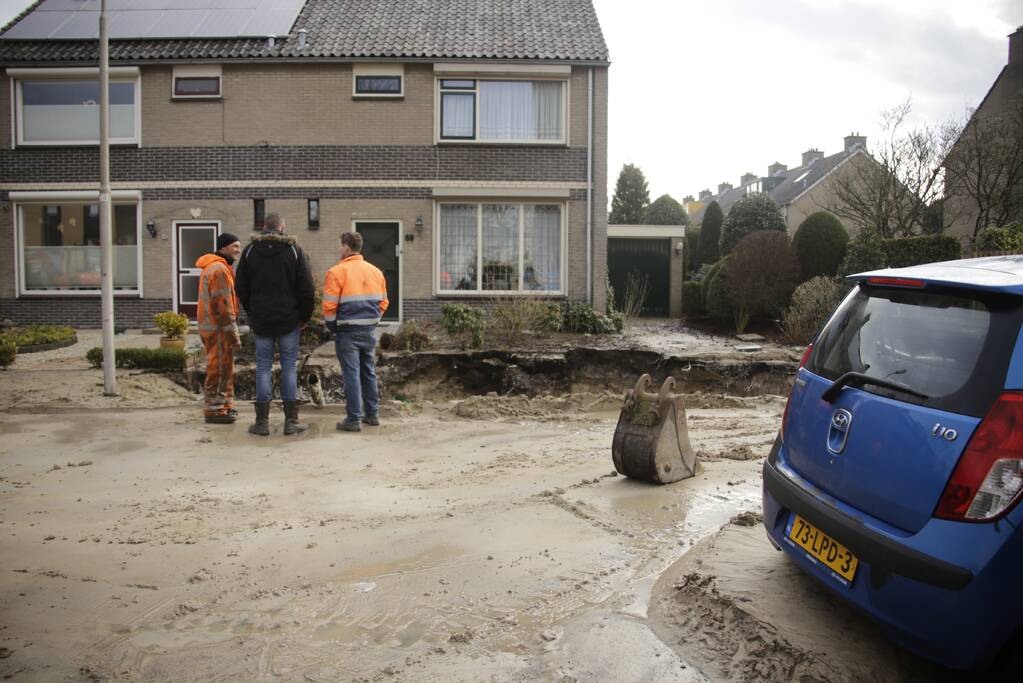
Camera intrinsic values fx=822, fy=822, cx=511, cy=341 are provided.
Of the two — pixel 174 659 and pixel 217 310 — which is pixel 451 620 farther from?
pixel 217 310

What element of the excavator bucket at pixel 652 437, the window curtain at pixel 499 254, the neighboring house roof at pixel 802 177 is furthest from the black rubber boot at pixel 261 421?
the neighboring house roof at pixel 802 177

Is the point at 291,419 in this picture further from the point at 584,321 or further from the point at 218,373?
the point at 584,321

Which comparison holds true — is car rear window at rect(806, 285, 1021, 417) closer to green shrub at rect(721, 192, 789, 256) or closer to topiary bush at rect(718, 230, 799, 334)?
topiary bush at rect(718, 230, 799, 334)

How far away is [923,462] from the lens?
289 centimetres

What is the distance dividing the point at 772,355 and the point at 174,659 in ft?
35.6

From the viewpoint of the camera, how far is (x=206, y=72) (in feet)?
56.7

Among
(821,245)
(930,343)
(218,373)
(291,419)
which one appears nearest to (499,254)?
(821,245)

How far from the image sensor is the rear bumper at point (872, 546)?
8.97 feet

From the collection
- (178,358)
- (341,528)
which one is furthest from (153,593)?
(178,358)

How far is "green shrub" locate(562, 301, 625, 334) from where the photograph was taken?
53.5 ft

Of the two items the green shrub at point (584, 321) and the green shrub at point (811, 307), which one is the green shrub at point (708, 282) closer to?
the green shrub at point (584, 321)

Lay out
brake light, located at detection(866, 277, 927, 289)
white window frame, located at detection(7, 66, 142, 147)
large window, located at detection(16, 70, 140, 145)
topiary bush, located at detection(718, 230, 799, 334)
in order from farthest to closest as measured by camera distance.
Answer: topiary bush, located at detection(718, 230, 799, 334) < large window, located at detection(16, 70, 140, 145) < white window frame, located at detection(7, 66, 142, 147) < brake light, located at detection(866, 277, 927, 289)

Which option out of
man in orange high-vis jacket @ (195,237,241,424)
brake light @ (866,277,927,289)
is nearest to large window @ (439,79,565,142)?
man in orange high-vis jacket @ (195,237,241,424)

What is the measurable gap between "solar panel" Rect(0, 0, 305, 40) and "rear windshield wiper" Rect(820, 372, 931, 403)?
1694 centimetres
